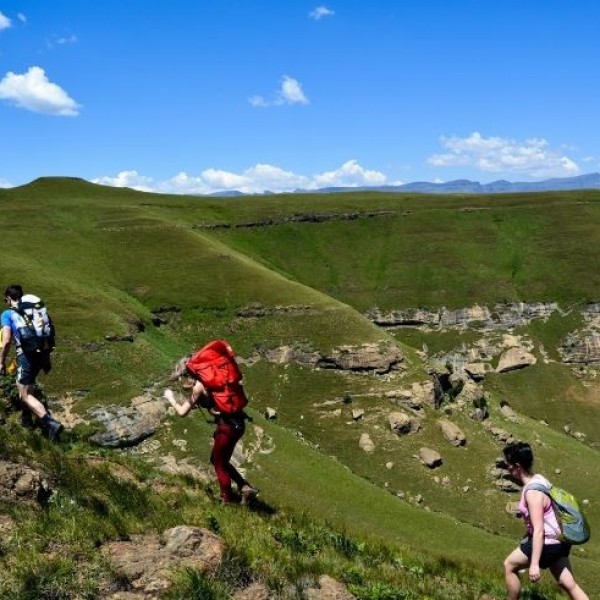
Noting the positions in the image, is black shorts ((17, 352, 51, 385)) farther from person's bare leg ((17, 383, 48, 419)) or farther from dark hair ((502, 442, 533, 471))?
dark hair ((502, 442, 533, 471))

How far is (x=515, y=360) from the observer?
4865 inches

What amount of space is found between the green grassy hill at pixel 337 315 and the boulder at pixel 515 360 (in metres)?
1.97

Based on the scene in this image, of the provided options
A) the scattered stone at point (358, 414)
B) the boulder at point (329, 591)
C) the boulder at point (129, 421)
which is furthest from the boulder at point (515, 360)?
the boulder at point (329, 591)

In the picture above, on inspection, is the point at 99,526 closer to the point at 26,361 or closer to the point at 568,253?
the point at 26,361

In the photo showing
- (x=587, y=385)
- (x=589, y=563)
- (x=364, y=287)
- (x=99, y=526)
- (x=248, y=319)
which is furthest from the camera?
(x=364, y=287)

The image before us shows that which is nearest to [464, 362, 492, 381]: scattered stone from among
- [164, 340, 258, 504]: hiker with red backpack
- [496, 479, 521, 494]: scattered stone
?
[496, 479, 521, 494]: scattered stone

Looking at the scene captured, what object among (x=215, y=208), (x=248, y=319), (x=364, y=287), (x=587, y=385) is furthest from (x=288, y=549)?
(x=215, y=208)

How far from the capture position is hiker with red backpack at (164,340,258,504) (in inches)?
545

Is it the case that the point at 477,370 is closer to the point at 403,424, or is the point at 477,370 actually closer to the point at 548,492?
the point at 403,424

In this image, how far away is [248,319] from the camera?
10200 cm

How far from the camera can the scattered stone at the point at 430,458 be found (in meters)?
74.2

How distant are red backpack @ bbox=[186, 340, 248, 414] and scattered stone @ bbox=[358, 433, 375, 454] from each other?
64.7 meters

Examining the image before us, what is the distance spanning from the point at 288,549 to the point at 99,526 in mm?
3709

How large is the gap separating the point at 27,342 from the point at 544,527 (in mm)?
14766
